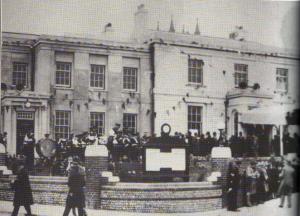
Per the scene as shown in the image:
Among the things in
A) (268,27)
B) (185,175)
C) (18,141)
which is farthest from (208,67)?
(18,141)

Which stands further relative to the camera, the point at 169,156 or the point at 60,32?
the point at 169,156

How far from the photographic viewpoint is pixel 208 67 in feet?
18.4

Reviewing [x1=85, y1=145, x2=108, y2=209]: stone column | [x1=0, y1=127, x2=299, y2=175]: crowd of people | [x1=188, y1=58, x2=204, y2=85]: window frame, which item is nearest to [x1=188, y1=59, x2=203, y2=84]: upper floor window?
[x1=188, y1=58, x2=204, y2=85]: window frame

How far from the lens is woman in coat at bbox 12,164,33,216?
14.8 feet

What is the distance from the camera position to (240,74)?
18.4 ft

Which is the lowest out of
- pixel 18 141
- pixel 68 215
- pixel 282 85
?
pixel 68 215

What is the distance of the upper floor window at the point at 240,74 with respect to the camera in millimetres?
5581

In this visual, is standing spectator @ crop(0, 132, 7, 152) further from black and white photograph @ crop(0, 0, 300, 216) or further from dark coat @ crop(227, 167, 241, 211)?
dark coat @ crop(227, 167, 241, 211)

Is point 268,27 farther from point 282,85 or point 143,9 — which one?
point 143,9

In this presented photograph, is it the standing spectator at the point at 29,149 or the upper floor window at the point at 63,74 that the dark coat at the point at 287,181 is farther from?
the standing spectator at the point at 29,149

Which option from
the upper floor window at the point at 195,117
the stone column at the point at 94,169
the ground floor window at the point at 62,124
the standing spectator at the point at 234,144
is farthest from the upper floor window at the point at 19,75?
the standing spectator at the point at 234,144

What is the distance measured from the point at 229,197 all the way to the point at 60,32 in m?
2.48

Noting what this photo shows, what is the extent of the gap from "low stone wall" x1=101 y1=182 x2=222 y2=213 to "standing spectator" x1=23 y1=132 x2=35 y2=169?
77 centimetres

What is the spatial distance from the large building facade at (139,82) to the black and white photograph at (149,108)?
0.01 metres
